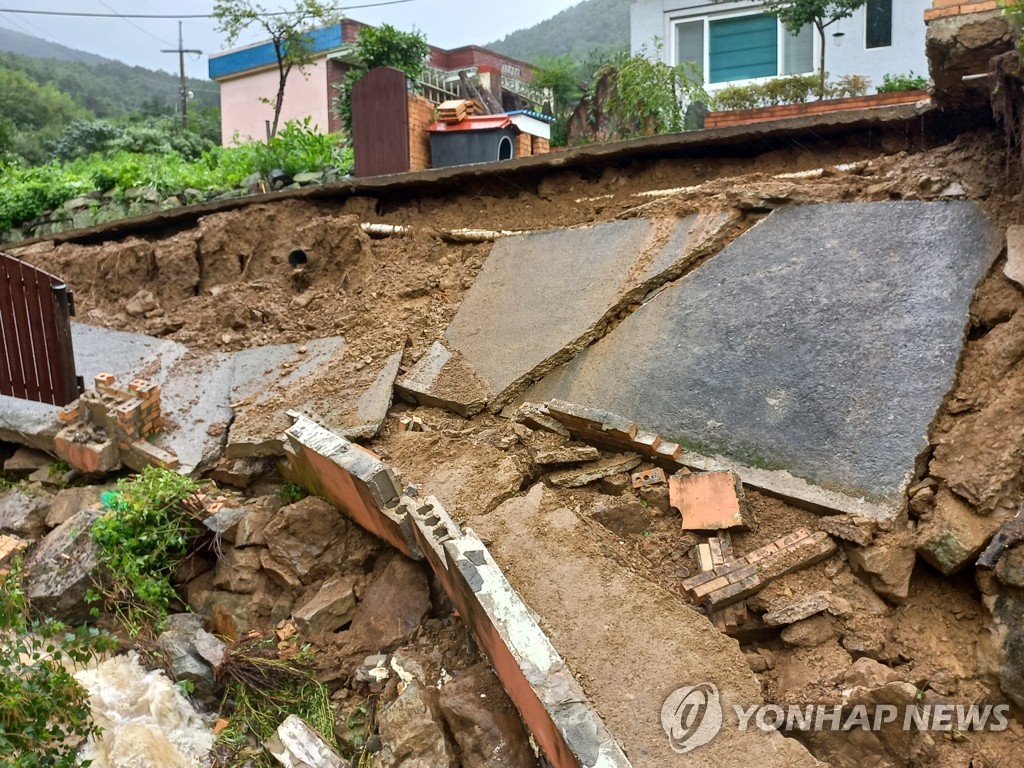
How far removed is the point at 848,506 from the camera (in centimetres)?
325

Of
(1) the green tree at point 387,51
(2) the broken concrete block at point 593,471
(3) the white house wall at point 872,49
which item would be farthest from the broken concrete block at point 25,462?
(3) the white house wall at point 872,49

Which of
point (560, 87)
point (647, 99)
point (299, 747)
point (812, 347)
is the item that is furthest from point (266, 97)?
point (299, 747)

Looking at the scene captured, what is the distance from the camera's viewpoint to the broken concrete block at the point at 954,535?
9.75 feet

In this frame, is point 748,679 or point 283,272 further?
point 283,272

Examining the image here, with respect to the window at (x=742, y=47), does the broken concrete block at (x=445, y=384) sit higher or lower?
lower

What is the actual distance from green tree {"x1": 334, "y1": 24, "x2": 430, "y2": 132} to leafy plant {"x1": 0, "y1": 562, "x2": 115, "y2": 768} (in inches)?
366

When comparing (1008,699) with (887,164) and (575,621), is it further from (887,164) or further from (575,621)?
(887,164)

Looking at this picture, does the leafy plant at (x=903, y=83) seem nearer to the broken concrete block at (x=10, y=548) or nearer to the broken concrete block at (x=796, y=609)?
the broken concrete block at (x=796, y=609)

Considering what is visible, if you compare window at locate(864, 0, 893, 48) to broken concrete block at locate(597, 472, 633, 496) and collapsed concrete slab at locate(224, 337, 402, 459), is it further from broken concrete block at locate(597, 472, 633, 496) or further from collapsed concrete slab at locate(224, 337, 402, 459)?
broken concrete block at locate(597, 472, 633, 496)

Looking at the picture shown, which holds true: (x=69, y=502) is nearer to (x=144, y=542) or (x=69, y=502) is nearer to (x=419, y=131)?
(x=144, y=542)

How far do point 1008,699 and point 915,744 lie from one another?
40cm

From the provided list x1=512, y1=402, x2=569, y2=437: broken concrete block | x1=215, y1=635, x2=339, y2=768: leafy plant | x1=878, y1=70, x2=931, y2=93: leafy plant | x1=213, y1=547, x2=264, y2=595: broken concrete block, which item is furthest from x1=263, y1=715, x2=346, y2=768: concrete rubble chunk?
x1=878, y1=70, x2=931, y2=93: leafy plant

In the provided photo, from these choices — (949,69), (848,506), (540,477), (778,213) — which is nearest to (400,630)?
(540,477)

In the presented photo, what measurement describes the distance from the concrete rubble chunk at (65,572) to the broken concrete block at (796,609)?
352cm
